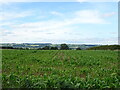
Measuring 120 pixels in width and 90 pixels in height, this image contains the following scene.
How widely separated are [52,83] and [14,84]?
125 centimetres

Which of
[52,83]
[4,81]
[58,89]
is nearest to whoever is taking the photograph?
[58,89]

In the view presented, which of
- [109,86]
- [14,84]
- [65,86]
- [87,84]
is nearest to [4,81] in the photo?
[14,84]

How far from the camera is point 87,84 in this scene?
19.5 feet

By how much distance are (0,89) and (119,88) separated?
12.3 feet

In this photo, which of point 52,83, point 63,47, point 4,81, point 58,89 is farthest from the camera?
point 63,47

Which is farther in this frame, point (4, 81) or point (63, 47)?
point (63, 47)

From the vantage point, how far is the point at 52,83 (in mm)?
5793

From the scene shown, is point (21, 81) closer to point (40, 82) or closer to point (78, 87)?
point (40, 82)

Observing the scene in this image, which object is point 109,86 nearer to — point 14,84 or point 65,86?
point 65,86

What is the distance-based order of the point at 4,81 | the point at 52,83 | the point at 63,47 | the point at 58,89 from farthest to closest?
the point at 63,47 < the point at 4,81 < the point at 52,83 < the point at 58,89

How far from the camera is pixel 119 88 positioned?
19.2 ft

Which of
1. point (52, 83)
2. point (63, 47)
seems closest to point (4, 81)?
point (52, 83)

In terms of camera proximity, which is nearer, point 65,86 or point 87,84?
point 65,86

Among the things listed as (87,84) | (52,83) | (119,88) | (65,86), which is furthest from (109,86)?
(52,83)
